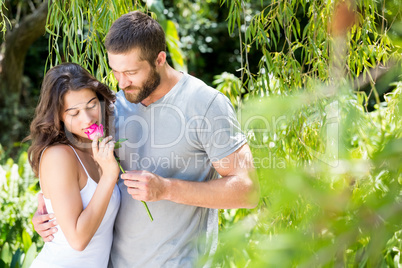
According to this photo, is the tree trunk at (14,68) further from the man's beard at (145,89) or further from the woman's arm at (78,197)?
the woman's arm at (78,197)

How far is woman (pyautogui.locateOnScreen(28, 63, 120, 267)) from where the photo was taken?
1489mm

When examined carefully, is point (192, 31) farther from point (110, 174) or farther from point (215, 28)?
point (110, 174)

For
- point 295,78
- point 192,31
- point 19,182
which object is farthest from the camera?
point 192,31

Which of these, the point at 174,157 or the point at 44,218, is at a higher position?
the point at 174,157

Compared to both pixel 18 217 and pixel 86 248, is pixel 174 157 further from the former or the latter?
pixel 18 217

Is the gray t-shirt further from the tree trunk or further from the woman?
the tree trunk

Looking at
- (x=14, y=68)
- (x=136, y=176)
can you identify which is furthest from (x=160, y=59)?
(x=14, y=68)

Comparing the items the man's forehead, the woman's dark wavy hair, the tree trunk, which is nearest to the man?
the man's forehead

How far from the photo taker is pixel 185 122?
1.60 metres

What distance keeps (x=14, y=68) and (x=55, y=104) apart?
4.93 meters

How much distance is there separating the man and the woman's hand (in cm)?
8

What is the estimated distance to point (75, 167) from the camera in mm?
1562

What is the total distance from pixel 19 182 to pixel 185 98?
3311 mm

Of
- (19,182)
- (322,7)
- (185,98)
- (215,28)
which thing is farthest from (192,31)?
(185,98)
